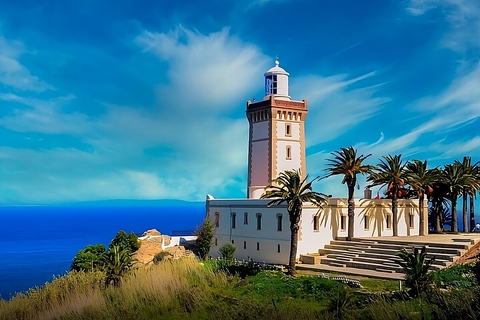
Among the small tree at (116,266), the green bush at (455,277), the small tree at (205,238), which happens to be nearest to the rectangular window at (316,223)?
the small tree at (205,238)

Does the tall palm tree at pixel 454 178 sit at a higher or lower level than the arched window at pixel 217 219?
higher

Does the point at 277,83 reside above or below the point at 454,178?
above

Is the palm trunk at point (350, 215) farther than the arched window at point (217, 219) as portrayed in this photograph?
No

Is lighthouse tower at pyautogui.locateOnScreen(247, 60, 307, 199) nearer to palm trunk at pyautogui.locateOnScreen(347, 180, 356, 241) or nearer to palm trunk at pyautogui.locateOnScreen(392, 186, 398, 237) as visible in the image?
palm trunk at pyautogui.locateOnScreen(347, 180, 356, 241)

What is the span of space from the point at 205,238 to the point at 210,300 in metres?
19.8

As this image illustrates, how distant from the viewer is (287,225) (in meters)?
30.5

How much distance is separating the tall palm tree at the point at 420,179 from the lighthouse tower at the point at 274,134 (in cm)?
691

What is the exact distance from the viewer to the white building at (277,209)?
102ft

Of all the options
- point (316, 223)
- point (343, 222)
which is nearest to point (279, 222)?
point (316, 223)

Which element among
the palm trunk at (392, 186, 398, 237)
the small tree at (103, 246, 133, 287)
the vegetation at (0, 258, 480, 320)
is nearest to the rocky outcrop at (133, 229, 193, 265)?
the palm trunk at (392, 186, 398, 237)

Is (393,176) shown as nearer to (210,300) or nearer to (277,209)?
A: (277,209)

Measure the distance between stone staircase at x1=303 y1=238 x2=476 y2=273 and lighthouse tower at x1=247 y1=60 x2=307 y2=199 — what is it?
22.0 feet

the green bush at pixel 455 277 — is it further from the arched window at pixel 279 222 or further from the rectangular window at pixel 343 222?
the arched window at pixel 279 222

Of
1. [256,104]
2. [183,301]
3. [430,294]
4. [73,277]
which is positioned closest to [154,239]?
[256,104]
